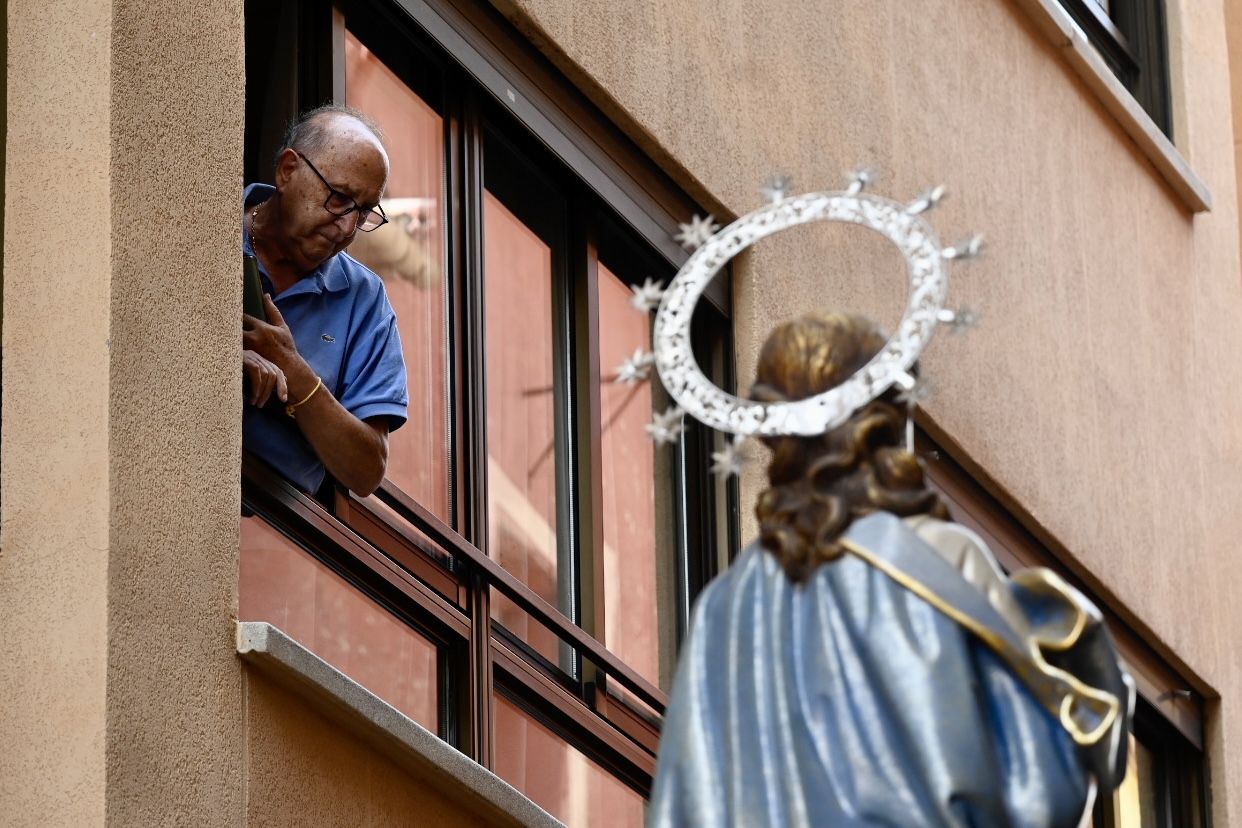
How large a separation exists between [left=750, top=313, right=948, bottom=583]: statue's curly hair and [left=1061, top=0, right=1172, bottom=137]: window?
11.7m

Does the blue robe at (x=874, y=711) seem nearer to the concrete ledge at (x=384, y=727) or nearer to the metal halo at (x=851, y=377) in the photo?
the metal halo at (x=851, y=377)

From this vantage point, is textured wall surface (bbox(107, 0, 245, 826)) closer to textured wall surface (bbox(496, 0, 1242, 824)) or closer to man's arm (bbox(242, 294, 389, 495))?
man's arm (bbox(242, 294, 389, 495))

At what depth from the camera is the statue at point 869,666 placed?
538 cm

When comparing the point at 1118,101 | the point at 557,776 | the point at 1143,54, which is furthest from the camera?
the point at 1143,54

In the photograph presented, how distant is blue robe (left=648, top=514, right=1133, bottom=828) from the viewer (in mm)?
5367

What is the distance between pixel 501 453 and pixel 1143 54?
25.4 ft

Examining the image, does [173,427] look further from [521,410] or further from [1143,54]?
[1143,54]

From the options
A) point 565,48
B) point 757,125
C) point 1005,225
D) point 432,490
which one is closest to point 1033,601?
point 432,490

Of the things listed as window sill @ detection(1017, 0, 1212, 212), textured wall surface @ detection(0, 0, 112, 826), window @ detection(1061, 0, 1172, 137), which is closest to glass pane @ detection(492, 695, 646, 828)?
textured wall surface @ detection(0, 0, 112, 826)

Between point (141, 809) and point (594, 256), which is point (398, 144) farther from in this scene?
point (141, 809)

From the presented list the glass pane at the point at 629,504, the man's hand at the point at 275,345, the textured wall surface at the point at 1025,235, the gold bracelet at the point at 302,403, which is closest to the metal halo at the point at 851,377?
the gold bracelet at the point at 302,403

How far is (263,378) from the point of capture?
8.61 m

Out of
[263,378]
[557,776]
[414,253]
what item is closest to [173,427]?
[263,378]

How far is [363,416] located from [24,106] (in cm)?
131
